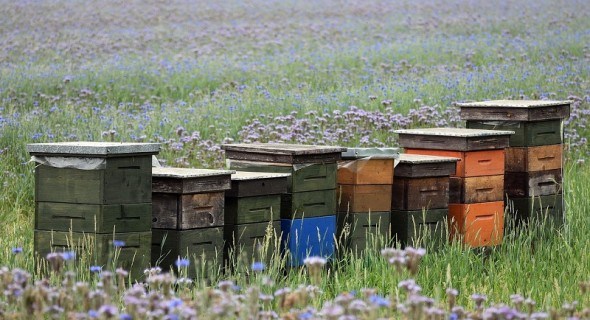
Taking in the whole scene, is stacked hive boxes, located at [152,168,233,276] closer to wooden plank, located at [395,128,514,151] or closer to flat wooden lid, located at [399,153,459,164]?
flat wooden lid, located at [399,153,459,164]

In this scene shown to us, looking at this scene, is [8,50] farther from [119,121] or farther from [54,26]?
[119,121]

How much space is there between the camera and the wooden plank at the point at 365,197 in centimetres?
679

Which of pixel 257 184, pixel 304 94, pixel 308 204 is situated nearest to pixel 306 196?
pixel 308 204

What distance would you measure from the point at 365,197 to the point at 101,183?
6.53 ft

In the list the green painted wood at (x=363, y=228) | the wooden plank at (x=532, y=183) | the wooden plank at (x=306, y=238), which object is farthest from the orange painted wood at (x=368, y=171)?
the wooden plank at (x=532, y=183)

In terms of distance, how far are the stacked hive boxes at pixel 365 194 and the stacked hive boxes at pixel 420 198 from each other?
146 millimetres

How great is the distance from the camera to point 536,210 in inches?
311

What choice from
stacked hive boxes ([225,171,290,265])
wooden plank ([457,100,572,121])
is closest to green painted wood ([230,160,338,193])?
stacked hive boxes ([225,171,290,265])

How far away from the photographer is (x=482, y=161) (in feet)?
24.2

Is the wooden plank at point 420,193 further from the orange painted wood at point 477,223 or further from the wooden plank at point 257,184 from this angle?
the wooden plank at point 257,184

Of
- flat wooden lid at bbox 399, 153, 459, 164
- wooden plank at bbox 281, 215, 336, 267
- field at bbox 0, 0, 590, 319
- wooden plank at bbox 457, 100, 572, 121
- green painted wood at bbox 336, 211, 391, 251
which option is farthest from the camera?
wooden plank at bbox 457, 100, 572, 121

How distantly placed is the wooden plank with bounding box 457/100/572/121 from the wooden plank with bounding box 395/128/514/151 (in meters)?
0.33

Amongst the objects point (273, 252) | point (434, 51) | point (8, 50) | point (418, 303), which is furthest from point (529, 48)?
point (418, 303)

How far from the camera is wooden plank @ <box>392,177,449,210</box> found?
22.8 feet
